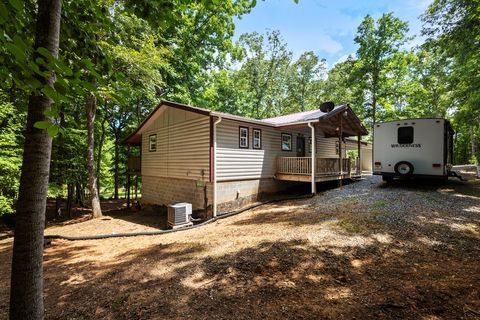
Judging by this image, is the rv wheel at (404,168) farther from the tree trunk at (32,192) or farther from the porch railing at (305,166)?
the tree trunk at (32,192)

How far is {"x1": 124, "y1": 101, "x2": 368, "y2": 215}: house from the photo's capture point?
10492 mm

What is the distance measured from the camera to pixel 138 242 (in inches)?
311

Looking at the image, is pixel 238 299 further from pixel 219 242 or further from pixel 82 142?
pixel 82 142

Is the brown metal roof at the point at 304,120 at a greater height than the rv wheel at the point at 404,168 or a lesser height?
greater

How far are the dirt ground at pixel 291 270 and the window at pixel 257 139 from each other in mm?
4755

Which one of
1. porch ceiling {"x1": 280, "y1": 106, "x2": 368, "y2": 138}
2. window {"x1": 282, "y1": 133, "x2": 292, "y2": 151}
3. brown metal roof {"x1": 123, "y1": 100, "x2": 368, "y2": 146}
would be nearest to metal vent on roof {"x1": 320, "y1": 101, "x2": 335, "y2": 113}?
brown metal roof {"x1": 123, "y1": 100, "x2": 368, "y2": 146}

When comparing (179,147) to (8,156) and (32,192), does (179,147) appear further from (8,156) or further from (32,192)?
(32,192)

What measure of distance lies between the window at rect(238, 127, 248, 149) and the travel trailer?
662 centimetres

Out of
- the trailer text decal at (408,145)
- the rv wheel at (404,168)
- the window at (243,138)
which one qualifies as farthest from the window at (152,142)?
the rv wheel at (404,168)

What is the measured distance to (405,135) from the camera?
11023 mm

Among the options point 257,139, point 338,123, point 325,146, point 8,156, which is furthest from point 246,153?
point 8,156

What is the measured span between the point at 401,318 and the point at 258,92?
29050mm

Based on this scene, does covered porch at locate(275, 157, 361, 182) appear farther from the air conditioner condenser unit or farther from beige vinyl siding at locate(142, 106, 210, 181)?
the air conditioner condenser unit

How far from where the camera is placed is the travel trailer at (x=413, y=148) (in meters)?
10.3
